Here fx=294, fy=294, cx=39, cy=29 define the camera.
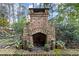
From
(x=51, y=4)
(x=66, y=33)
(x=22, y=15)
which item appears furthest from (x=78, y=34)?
(x=22, y=15)

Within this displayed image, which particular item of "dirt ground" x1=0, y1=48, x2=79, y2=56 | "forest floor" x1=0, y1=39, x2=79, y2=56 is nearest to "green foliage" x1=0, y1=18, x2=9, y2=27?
"forest floor" x1=0, y1=39, x2=79, y2=56

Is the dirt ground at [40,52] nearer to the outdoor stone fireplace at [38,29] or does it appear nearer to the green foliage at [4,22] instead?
the outdoor stone fireplace at [38,29]

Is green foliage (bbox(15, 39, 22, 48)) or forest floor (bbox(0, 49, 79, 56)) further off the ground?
green foliage (bbox(15, 39, 22, 48))

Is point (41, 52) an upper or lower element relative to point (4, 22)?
lower

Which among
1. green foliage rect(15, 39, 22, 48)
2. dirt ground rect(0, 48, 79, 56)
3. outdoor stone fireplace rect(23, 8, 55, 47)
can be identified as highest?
outdoor stone fireplace rect(23, 8, 55, 47)

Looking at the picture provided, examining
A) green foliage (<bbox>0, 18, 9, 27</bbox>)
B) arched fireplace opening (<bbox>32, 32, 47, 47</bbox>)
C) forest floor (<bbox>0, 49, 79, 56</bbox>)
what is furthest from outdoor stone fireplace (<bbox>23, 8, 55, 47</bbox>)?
green foliage (<bbox>0, 18, 9, 27</bbox>)

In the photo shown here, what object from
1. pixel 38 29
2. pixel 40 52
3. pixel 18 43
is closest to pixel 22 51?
pixel 18 43

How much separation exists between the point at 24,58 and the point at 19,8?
623 mm

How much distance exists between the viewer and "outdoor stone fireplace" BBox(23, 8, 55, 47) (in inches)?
143

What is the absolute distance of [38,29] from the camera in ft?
12.0

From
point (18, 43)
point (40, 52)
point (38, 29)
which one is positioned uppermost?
point (38, 29)

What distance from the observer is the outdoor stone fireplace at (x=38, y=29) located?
11.9ft

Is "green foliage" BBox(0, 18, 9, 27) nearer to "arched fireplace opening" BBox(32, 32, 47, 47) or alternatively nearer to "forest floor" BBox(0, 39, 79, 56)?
"forest floor" BBox(0, 39, 79, 56)

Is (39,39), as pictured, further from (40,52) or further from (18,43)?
(18,43)
